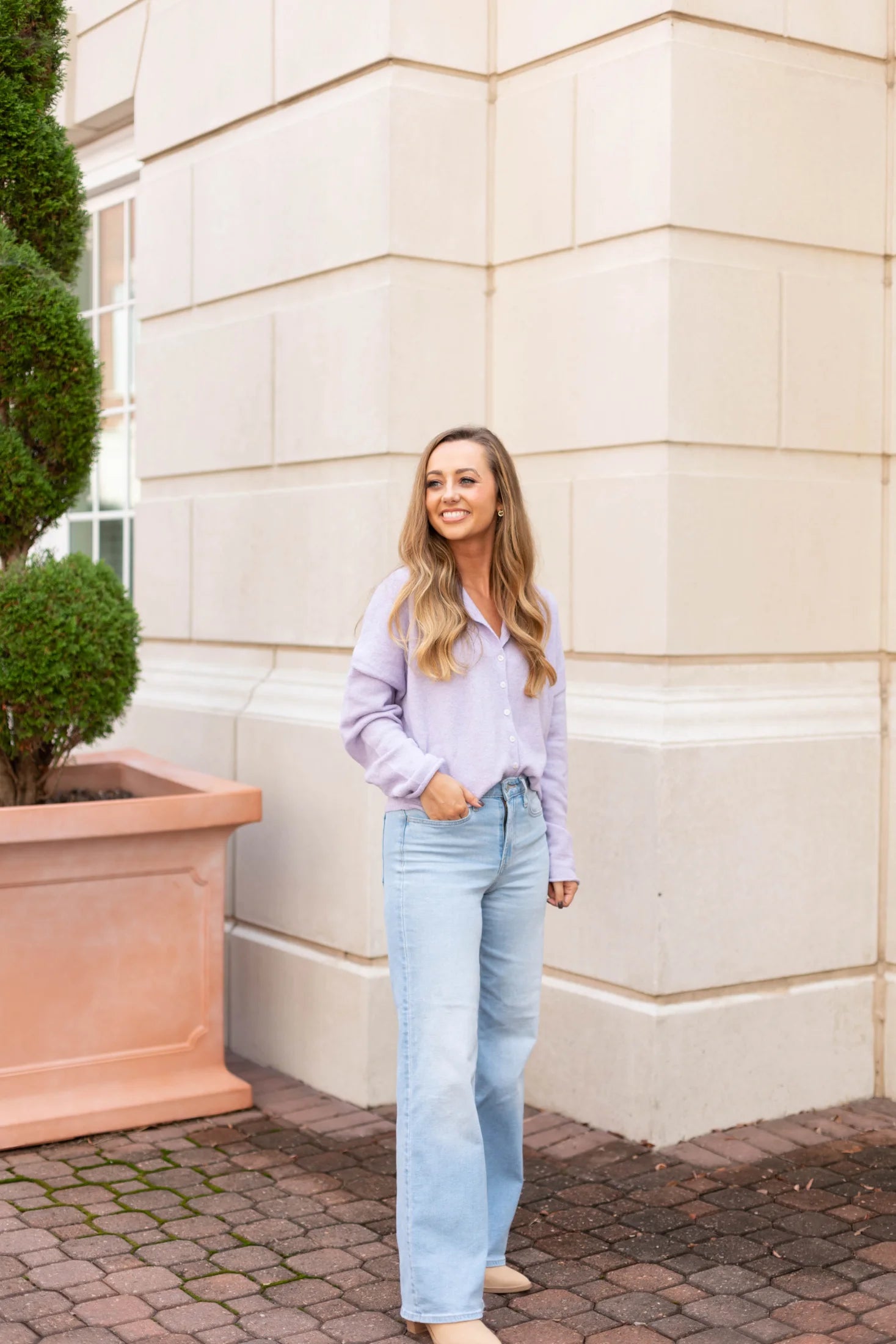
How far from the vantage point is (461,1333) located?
333cm

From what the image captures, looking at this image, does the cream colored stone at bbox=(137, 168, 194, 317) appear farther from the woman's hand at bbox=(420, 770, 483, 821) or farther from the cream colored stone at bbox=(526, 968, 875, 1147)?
the woman's hand at bbox=(420, 770, 483, 821)

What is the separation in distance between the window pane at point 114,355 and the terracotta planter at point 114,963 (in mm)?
2929

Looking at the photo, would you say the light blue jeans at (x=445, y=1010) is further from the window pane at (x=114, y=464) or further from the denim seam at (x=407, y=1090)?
the window pane at (x=114, y=464)

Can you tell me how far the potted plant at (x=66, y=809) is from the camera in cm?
478

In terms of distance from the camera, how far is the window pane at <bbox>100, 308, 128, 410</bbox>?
7.42 m

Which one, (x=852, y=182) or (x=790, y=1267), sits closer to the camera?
(x=790, y=1267)

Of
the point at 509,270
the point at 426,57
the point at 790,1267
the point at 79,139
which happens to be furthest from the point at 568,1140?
the point at 79,139

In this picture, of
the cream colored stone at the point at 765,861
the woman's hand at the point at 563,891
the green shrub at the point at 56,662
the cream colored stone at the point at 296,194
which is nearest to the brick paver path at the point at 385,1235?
the cream colored stone at the point at 765,861

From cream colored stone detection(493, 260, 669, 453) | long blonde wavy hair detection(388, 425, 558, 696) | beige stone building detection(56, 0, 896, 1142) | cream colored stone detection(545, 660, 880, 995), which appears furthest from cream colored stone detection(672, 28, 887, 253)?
long blonde wavy hair detection(388, 425, 558, 696)

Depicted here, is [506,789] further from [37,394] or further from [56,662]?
[37,394]

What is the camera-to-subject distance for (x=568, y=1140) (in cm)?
472

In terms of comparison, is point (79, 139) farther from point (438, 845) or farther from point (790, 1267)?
point (790, 1267)

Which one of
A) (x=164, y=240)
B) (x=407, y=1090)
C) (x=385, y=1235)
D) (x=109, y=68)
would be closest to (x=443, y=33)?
(x=164, y=240)

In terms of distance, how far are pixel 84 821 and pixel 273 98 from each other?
2612 mm
